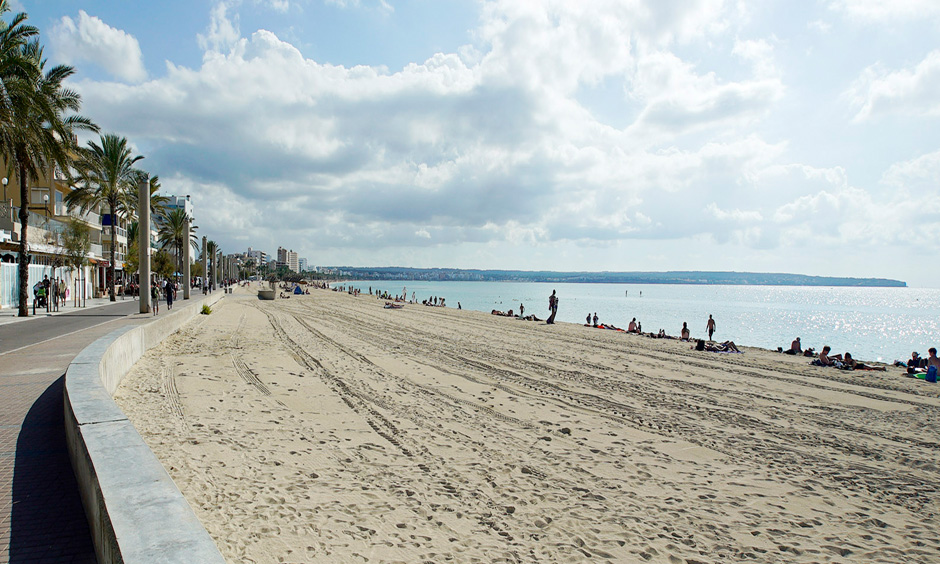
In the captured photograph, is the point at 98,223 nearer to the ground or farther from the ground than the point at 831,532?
farther from the ground

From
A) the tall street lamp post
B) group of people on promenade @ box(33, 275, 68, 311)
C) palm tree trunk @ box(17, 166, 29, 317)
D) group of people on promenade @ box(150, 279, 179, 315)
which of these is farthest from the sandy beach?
group of people on promenade @ box(33, 275, 68, 311)

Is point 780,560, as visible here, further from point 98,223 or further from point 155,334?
point 98,223

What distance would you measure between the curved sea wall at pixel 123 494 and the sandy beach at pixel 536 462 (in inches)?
36.0

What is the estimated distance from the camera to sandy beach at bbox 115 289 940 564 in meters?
4.25

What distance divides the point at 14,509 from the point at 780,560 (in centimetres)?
556

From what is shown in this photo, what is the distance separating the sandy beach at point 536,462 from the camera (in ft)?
14.0

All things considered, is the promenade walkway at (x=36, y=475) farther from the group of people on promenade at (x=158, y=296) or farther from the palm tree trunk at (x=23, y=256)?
the palm tree trunk at (x=23, y=256)

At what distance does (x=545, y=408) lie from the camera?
8.67 m

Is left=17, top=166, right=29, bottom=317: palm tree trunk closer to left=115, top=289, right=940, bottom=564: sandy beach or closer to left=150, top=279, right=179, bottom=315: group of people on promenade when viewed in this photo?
left=150, top=279, right=179, bottom=315: group of people on promenade

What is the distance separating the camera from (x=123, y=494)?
277 cm

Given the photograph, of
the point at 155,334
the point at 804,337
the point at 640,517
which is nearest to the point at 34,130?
the point at 155,334

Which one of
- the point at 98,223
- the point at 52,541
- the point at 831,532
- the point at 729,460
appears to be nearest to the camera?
the point at 52,541

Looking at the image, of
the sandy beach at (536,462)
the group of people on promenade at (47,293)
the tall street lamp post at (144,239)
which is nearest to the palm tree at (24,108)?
the tall street lamp post at (144,239)

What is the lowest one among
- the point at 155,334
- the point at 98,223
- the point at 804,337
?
the point at 804,337
